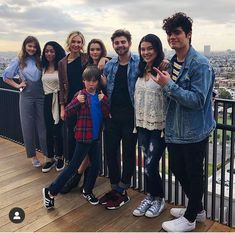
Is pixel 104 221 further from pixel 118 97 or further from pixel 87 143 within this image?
pixel 118 97

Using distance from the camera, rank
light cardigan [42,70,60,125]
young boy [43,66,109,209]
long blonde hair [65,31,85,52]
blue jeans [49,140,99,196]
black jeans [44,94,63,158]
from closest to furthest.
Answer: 1. young boy [43,66,109,209]
2. blue jeans [49,140,99,196]
3. long blonde hair [65,31,85,52]
4. light cardigan [42,70,60,125]
5. black jeans [44,94,63,158]

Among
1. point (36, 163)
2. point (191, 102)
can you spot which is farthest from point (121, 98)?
point (36, 163)

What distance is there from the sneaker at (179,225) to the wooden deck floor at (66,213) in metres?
0.08

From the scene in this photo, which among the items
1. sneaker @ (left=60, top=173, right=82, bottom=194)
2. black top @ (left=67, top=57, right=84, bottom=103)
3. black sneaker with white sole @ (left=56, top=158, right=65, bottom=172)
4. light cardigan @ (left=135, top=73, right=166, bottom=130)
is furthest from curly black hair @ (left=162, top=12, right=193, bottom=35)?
black sneaker with white sole @ (left=56, top=158, right=65, bottom=172)

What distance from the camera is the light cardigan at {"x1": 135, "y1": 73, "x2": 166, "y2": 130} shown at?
263 centimetres

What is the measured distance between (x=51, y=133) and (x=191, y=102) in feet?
6.96

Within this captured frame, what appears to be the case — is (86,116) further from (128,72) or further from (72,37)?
(72,37)

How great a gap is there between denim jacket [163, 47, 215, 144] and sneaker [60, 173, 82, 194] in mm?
1289

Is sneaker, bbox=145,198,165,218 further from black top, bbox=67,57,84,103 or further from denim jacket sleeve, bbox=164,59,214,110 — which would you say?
black top, bbox=67,57,84,103

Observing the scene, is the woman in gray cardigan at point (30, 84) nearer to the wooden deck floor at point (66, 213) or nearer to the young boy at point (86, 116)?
the wooden deck floor at point (66, 213)

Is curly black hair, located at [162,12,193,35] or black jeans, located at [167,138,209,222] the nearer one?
curly black hair, located at [162,12,193,35]

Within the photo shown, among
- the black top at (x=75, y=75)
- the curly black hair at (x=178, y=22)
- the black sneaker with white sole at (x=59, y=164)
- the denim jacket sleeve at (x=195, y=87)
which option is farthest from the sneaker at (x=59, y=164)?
the curly black hair at (x=178, y=22)

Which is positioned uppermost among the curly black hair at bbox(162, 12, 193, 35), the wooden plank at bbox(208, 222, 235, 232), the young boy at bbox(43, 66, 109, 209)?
the curly black hair at bbox(162, 12, 193, 35)

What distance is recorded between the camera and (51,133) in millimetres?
3947
